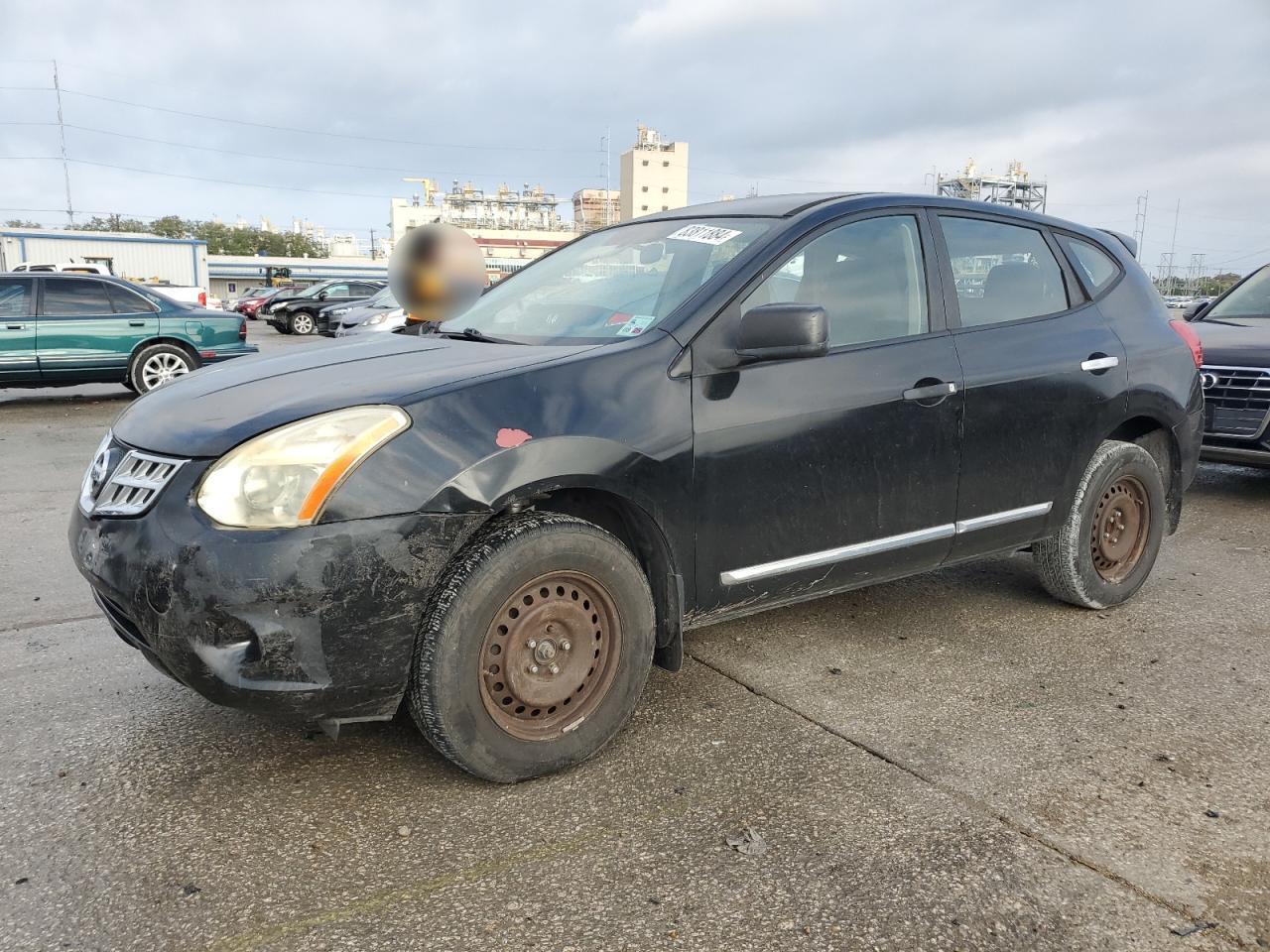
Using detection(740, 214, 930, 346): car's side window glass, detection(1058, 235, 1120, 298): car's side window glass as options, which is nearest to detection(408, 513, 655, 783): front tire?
detection(740, 214, 930, 346): car's side window glass

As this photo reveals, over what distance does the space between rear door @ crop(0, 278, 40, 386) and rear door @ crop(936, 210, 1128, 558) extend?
10.6 m

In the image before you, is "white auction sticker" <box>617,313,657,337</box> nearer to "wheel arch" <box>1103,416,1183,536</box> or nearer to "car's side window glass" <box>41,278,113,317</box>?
"wheel arch" <box>1103,416,1183,536</box>

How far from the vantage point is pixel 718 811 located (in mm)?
2502

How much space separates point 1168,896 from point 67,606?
4191mm

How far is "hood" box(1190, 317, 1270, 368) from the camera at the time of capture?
20.1 ft

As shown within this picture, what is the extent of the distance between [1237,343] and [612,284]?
5110 millimetres

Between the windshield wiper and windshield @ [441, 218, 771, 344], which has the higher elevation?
windshield @ [441, 218, 771, 344]

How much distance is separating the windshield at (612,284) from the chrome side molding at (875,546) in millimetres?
841

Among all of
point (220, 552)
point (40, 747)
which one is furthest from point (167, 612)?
point (40, 747)

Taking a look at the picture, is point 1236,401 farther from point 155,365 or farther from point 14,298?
point 14,298

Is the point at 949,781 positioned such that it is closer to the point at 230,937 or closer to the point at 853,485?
the point at 853,485

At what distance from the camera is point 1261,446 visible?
19.8 ft

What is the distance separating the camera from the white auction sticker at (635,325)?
2.93 m

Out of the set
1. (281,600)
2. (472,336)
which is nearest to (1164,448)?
(472,336)
